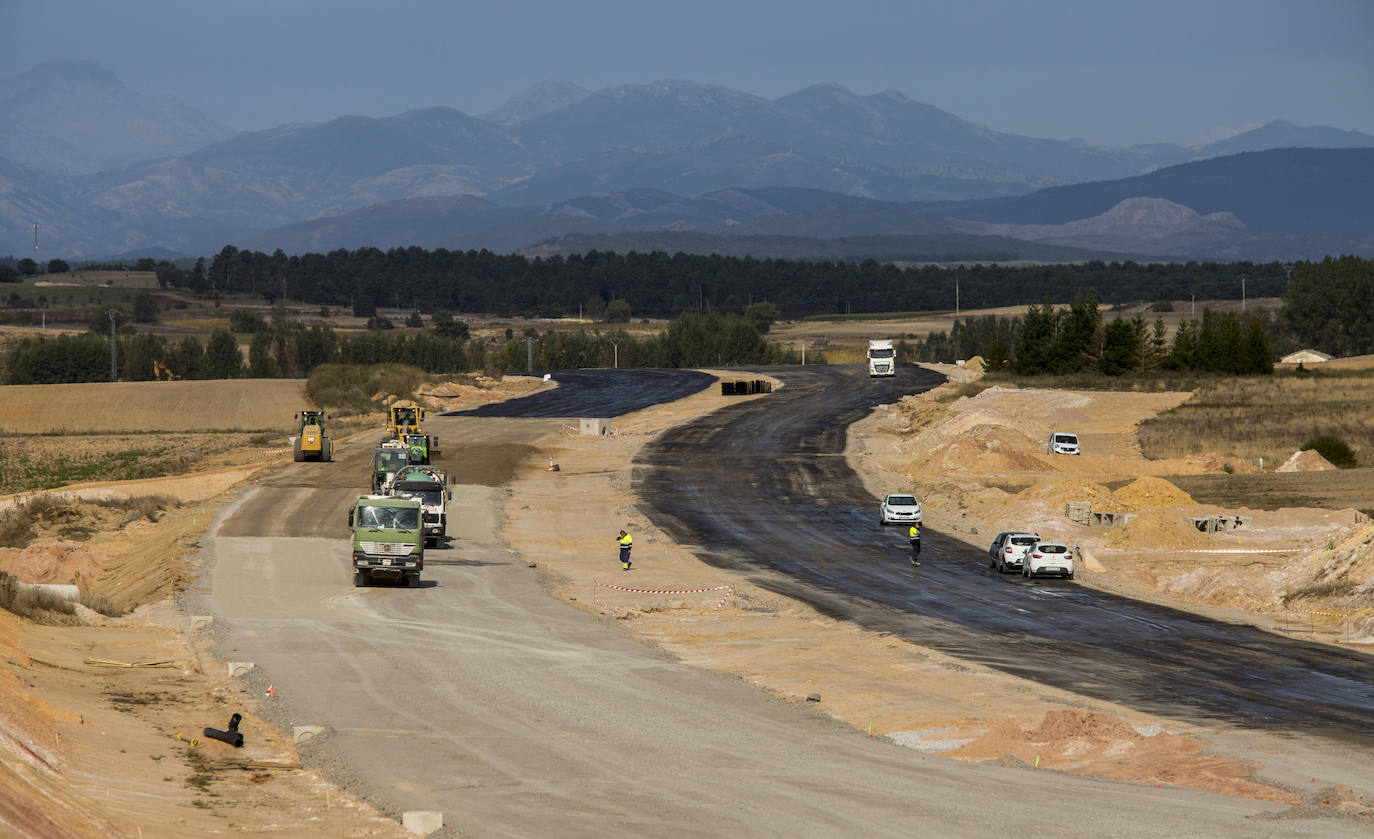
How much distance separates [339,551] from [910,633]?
23438 millimetres

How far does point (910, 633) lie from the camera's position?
3947cm

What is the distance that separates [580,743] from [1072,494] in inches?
1722

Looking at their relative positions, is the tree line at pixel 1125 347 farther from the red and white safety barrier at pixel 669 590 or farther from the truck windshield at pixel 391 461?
the red and white safety barrier at pixel 669 590

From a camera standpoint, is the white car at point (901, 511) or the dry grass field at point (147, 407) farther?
the dry grass field at point (147, 407)

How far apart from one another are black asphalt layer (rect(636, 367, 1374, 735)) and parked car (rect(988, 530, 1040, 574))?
56 cm

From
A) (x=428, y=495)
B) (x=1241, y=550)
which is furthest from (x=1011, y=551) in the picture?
(x=428, y=495)

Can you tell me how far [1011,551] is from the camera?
52.3 metres

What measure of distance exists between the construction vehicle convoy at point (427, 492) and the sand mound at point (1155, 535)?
1052 inches

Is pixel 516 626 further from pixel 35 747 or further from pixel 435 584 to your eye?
pixel 35 747

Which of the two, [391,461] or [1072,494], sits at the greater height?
[391,461]

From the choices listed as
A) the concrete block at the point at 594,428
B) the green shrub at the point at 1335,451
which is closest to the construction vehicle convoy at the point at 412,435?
the concrete block at the point at 594,428

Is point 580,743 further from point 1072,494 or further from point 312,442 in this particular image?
point 312,442

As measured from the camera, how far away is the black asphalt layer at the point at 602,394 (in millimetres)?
115562

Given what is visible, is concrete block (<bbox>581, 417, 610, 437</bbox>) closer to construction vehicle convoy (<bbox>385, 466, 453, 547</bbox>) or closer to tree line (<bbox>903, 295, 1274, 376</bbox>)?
construction vehicle convoy (<bbox>385, 466, 453, 547</bbox>)
